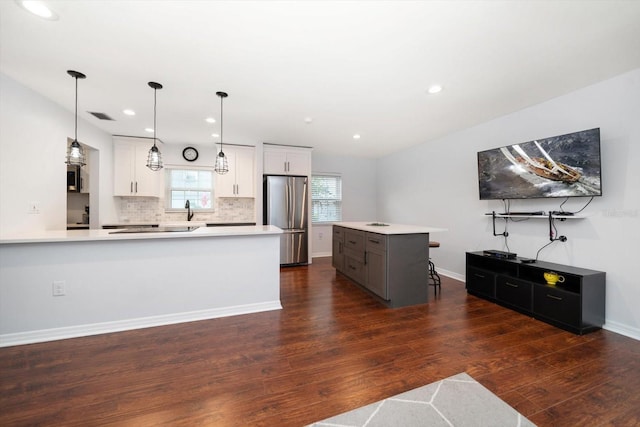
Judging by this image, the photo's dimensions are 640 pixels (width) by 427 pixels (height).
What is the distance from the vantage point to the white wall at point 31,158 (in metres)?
2.36

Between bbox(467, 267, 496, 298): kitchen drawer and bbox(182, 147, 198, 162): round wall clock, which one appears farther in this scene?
bbox(182, 147, 198, 162): round wall clock

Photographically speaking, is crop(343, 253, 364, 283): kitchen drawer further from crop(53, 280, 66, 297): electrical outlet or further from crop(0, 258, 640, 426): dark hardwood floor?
crop(53, 280, 66, 297): electrical outlet

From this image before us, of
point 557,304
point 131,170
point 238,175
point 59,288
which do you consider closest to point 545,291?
point 557,304

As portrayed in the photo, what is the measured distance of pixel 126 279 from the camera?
2479 mm

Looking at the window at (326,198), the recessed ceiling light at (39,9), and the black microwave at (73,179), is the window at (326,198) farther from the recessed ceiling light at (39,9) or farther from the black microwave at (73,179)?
the recessed ceiling light at (39,9)

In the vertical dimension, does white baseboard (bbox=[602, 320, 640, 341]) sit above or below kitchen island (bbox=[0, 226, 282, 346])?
below

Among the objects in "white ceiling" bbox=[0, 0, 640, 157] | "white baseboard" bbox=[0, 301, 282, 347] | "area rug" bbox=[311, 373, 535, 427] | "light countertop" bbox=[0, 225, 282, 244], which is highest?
"white ceiling" bbox=[0, 0, 640, 157]

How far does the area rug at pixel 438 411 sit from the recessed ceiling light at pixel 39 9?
2.97 meters

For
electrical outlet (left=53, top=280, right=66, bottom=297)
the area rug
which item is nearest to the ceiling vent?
electrical outlet (left=53, top=280, right=66, bottom=297)

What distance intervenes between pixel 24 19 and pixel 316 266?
4.53 m

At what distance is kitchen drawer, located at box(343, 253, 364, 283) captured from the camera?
352cm

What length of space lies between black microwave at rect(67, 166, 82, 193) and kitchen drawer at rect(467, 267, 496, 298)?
249 inches

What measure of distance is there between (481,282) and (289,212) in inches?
129

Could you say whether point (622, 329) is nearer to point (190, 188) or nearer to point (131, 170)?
point (190, 188)
